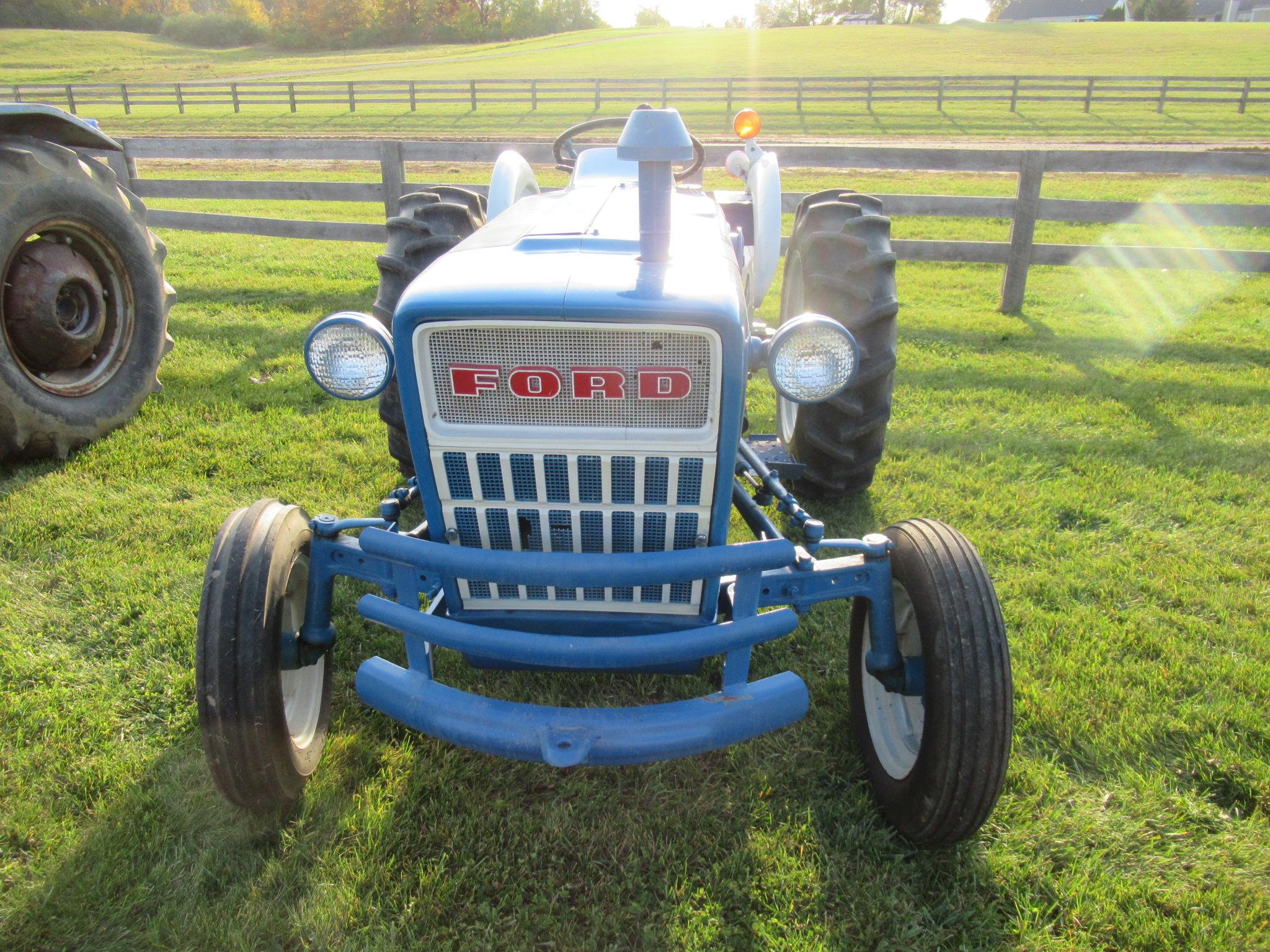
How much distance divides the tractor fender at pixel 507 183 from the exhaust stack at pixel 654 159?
1.41 metres

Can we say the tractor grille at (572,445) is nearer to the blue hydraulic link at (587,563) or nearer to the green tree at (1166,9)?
the blue hydraulic link at (587,563)

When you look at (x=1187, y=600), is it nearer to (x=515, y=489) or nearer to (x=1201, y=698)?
(x=1201, y=698)

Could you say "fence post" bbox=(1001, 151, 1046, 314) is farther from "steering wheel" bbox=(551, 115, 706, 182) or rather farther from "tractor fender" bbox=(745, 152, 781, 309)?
"tractor fender" bbox=(745, 152, 781, 309)

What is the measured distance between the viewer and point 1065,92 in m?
26.0

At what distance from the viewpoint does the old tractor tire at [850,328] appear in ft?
11.3

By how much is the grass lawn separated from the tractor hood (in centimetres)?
129

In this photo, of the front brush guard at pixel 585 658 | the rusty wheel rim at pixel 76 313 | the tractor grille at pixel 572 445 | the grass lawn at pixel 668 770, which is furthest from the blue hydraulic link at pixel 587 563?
the rusty wheel rim at pixel 76 313

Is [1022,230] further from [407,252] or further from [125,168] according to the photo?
[125,168]

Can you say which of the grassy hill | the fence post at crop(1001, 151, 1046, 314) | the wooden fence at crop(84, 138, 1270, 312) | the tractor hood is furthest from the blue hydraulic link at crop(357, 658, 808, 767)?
the grassy hill

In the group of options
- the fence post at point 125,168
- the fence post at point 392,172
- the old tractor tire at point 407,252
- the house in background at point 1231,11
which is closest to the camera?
the old tractor tire at point 407,252

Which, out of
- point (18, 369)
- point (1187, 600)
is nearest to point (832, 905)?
point (1187, 600)

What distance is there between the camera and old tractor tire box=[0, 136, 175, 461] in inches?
153

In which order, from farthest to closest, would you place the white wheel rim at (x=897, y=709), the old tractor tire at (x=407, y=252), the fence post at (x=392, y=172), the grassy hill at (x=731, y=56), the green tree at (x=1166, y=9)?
1. the green tree at (x=1166, y=9)
2. the grassy hill at (x=731, y=56)
3. the fence post at (x=392, y=172)
4. the old tractor tire at (x=407, y=252)
5. the white wheel rim at (x=897, y=709)

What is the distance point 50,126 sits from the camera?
4426 mm
